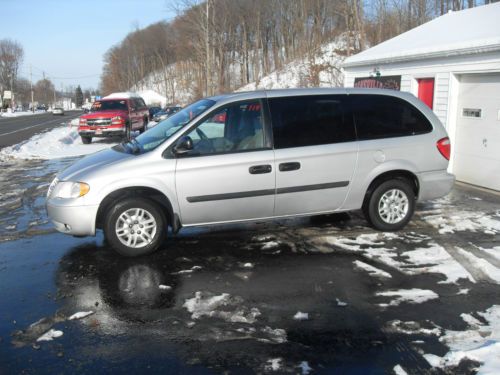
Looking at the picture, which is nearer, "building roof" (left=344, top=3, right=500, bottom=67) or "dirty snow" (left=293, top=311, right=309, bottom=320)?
"dirty snow" (left=293, top=311, right=309, bottom=320)

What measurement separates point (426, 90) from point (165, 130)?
7.51 m

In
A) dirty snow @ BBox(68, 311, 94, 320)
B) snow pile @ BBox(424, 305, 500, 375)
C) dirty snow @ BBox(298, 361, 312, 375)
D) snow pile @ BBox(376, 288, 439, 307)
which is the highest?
snow pile @ BBox(376, 288, 439, 307)

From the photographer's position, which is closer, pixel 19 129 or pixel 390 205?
pixel 390 205

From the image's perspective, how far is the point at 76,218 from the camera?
5566 millimetres

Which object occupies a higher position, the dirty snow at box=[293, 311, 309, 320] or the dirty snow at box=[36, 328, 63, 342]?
the dirty snow at box=[293, 311, 309, 320]

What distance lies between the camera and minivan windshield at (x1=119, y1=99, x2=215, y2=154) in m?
5.96

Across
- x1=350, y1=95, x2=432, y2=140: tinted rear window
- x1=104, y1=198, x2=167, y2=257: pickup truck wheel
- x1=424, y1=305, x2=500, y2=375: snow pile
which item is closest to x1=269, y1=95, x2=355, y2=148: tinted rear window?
x1=350, y1=95, x2=432, y2=140: tinted rear window

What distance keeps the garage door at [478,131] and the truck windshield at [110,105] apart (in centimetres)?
1593

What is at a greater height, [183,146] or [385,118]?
[385,118]

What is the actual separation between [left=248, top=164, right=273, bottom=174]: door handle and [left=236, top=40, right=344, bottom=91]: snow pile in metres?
24.9

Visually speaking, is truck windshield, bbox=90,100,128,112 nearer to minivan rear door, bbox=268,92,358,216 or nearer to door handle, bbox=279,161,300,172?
minivan rear door, bbox=268,92,358,216

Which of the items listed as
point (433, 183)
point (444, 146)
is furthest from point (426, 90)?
point (433, 183)

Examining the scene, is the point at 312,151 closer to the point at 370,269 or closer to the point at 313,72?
the point at 370,269

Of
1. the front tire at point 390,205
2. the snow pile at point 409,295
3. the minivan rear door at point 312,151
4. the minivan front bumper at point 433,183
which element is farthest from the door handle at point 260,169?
the minivan front bumper at point 433,183
